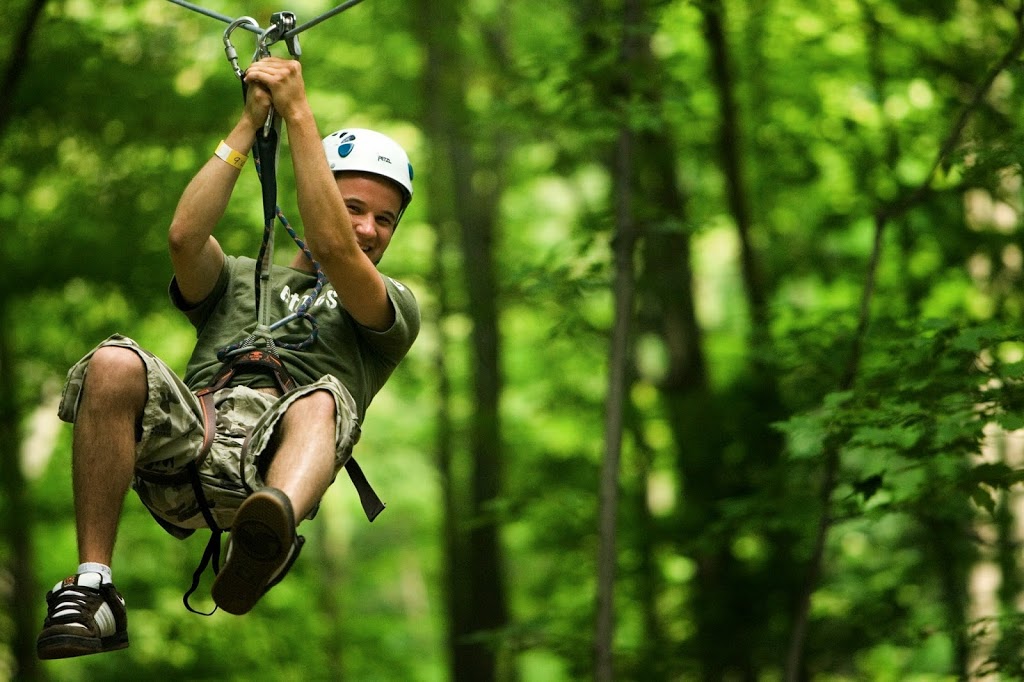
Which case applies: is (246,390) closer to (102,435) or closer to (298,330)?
(298,330)

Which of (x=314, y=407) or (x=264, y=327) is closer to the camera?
(x=314, y=407)

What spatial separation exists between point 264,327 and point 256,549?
2.19 feet

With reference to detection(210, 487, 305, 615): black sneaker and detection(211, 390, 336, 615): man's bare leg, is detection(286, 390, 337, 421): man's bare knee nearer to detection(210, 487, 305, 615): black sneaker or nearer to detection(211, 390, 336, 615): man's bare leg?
detection(211, 390, 336, 615): man's bare leg

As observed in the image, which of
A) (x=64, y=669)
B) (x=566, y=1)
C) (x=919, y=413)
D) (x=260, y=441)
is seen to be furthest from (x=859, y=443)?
(x=64, y=669)

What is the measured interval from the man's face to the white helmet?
26 mm

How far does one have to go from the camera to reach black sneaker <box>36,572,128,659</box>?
2816 millimetres

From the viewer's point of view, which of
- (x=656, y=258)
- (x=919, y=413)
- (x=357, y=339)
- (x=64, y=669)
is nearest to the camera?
(x=357, y=339)

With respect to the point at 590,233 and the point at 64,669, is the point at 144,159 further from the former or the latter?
the point at 64,669

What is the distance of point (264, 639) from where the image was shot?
12078 millimetres

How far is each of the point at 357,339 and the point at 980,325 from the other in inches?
89.4

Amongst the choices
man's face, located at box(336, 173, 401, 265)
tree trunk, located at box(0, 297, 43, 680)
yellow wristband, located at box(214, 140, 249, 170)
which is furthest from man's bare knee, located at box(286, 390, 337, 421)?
tree trunk, located at box(0, 297, 43, 680)

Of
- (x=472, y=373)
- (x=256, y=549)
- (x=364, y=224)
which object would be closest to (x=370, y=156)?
(x=364, y=224)

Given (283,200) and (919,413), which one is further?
(283,200)

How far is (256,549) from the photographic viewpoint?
9.60 ft
